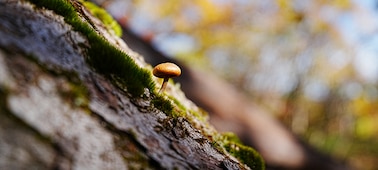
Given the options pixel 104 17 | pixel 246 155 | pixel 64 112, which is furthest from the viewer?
pixel 104 17

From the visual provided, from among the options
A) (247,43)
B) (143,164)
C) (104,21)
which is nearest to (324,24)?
(247,43)

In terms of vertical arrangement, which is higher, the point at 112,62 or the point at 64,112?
the point at 112,62

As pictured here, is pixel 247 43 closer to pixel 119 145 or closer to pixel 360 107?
pixel 360 107

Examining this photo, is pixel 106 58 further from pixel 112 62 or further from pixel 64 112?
pixel 64 112

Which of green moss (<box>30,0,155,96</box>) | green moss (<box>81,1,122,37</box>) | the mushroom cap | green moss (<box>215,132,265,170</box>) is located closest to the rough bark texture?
green moss (<box>30,0,155,96</box>)

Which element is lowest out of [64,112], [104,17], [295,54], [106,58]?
[64,112]

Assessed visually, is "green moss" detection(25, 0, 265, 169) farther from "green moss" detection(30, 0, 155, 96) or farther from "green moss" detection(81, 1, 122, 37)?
"green moss" detection(81, 1, 122, 37)

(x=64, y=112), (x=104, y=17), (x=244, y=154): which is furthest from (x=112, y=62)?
(x=104, y=17)

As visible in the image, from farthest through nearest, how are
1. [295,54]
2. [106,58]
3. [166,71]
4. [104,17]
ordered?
[295,54]
[104,17]
[166,71]
[106,58]
